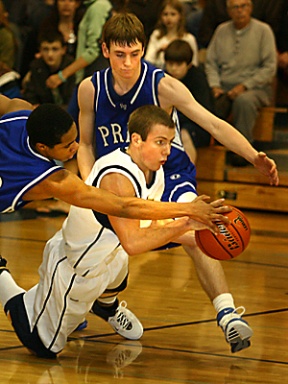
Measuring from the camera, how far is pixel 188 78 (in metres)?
8.59

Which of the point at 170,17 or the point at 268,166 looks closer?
the point at 268,166

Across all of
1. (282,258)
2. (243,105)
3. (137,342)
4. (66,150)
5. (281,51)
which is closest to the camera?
(66,150)

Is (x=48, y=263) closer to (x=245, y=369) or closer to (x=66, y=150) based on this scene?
(x=66, y=150)

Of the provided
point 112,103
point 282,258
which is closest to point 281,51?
point 282,258

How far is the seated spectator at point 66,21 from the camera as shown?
9.48m

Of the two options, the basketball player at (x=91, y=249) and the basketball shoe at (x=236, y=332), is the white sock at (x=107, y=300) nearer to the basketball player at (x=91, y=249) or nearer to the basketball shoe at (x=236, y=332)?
the basketball player at (x=91, y=249)

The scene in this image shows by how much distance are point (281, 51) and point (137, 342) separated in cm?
553

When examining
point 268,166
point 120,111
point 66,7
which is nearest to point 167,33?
point 66,7

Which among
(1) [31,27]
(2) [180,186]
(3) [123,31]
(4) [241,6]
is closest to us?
(3) [123,31]

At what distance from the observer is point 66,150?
3.96 meters

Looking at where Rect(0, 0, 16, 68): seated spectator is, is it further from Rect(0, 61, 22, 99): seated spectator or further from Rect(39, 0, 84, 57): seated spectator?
Rect(0, 61, 22, 99): seated spectator

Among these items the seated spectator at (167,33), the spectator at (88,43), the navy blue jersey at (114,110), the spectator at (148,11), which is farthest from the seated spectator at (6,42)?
the navy blue jersey at (114,110)

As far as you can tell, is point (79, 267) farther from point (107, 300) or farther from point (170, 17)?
point (170, 17)

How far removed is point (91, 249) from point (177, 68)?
4512 mm
